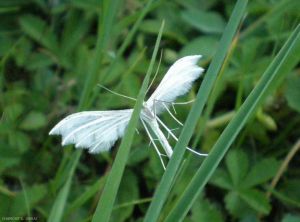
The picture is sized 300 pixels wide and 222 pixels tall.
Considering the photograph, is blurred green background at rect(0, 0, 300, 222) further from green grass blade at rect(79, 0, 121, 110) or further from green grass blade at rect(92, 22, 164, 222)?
green grass blade at rect(92, 22, 164, 222)

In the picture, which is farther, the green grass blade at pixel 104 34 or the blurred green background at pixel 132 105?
the blurred green background at pixel 132 105

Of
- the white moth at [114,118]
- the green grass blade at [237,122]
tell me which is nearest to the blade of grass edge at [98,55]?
the white moth at [114,118]

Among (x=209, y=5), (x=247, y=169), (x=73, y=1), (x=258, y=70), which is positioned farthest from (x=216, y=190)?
(x=73, y=1)

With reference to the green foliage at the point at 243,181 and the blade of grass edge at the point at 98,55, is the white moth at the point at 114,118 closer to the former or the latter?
the blade of grass edge at the point at 98,55

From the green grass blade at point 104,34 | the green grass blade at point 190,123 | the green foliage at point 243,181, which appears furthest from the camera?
the green foliage at point 243,181

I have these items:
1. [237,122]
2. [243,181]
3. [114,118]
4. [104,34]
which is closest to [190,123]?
[237,122]
